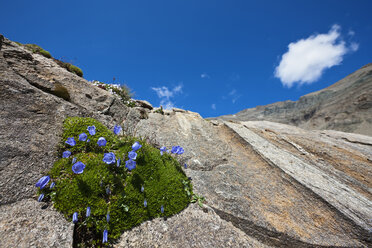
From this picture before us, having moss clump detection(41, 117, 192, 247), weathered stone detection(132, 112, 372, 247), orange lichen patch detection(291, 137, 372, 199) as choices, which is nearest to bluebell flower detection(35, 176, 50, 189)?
moss clump detection(41, 117, 192, 247)

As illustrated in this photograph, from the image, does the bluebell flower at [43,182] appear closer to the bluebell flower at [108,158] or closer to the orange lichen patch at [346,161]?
the bluebell flower at [108,158]

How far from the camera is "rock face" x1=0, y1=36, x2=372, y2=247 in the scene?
3.18 metres

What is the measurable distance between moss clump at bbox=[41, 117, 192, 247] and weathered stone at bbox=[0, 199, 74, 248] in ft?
0.66

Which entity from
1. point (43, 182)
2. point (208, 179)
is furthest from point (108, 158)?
point (208, 179)

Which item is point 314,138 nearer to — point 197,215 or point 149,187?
point 197,215

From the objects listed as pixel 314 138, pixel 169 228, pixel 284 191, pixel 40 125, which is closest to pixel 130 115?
pixel 40 125

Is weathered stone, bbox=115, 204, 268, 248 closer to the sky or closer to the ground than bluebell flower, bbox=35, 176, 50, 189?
closer to the ground

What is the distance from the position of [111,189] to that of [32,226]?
1.37 m

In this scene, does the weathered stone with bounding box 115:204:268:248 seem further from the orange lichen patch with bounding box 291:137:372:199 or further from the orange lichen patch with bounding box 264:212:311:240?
the orange lichen patch with bounding box 291:137:372:199

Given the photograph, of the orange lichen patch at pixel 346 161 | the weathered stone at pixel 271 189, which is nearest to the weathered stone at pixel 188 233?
the weathered stone at pixel 271 189

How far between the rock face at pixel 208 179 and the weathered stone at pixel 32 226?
0.01 metres

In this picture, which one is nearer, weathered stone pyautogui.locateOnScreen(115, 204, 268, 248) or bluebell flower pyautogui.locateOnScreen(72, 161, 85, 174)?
weathered stone pyautogui.locateOnScreen(115, 204, 268, 248)

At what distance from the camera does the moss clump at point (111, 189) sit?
320 cm

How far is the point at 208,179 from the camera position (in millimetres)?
5555
